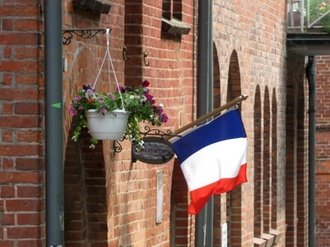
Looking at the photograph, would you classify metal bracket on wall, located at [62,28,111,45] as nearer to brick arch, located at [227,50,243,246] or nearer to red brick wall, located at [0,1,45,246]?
red brick wall, located at [0,1,45,246]

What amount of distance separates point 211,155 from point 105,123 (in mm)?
2028

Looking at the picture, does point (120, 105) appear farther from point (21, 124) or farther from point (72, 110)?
point (21, 124)

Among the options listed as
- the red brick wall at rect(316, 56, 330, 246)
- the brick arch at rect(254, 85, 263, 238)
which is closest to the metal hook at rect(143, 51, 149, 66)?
the brick arch at rect(254, 85, 263, 238)

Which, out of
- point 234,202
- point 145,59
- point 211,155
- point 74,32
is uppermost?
point 74,32

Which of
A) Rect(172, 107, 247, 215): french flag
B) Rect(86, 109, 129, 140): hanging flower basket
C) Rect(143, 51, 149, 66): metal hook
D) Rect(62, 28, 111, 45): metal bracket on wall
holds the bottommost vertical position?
Rect(172, 107, 247, 215): french flag

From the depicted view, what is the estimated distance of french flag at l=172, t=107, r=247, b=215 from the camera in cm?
1152

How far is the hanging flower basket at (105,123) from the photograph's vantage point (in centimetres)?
971

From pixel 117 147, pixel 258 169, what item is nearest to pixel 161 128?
pixel 117 147

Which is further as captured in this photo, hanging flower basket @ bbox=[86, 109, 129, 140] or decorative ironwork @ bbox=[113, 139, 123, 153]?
decorative ironwork @ bbox=[113, 139, 123, 153]

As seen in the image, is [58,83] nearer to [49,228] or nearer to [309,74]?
[49,228]

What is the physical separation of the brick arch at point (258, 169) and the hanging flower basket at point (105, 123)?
11.3 metres

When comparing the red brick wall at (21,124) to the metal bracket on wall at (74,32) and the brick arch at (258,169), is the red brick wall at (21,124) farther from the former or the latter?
the brick arch at (258,169)

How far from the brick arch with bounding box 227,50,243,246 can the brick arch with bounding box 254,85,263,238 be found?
1.72 m

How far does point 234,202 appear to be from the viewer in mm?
19531
